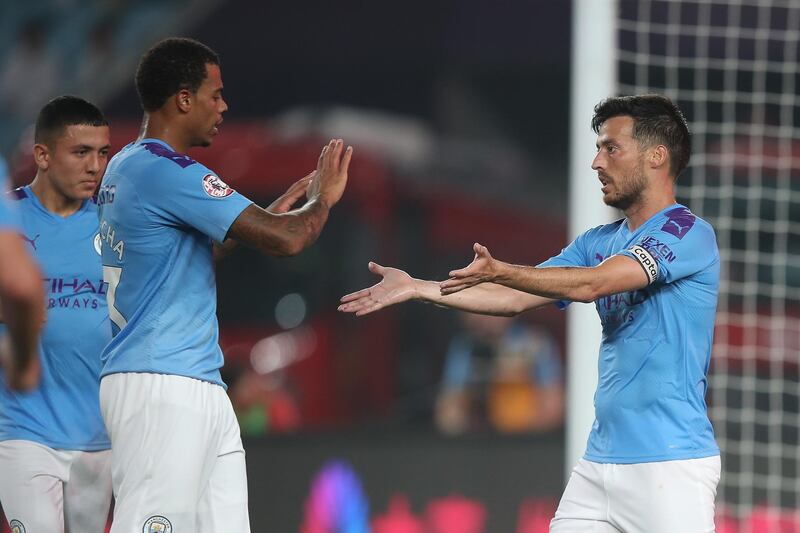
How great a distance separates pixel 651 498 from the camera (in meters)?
3.87

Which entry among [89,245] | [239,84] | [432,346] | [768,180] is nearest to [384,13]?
[239,84]

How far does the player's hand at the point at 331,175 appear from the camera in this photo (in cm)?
396

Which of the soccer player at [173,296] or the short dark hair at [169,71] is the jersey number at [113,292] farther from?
the short dark hair at [169,71]

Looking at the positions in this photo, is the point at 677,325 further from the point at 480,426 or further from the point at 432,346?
the point at 432,346

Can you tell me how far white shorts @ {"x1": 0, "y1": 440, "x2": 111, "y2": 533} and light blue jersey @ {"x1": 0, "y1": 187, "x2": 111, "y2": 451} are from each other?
44 millimetres

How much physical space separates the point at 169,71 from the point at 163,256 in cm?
61

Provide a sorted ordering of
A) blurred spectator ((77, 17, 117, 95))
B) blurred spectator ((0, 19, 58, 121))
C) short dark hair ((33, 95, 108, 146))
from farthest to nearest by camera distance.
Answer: blurred spectator ((77, 17, 117, 95)) < blurred spectator ((0, 19, 58, 121)) < short dark hair ((33, 95, 108, 146))

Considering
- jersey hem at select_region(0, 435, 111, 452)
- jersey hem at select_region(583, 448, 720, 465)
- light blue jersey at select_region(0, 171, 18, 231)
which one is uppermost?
light blue jersey at select_region(0, 171, 18, 231)

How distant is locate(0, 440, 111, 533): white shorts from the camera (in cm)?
425

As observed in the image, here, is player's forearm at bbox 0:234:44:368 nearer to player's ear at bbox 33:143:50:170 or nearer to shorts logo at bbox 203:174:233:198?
shorts logo at bbox 203:174:233:198

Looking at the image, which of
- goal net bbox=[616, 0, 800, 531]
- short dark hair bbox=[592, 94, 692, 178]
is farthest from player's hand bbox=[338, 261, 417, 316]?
goal net bbox=[616, 0, 800, 531]

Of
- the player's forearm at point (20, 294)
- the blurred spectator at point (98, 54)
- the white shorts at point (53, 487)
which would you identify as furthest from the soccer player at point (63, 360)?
the blurred spectator at point (98, 54)

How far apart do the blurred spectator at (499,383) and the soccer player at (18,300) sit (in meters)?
7.96

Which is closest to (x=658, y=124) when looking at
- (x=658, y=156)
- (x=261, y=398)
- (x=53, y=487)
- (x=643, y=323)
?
(x=658, y=156)
